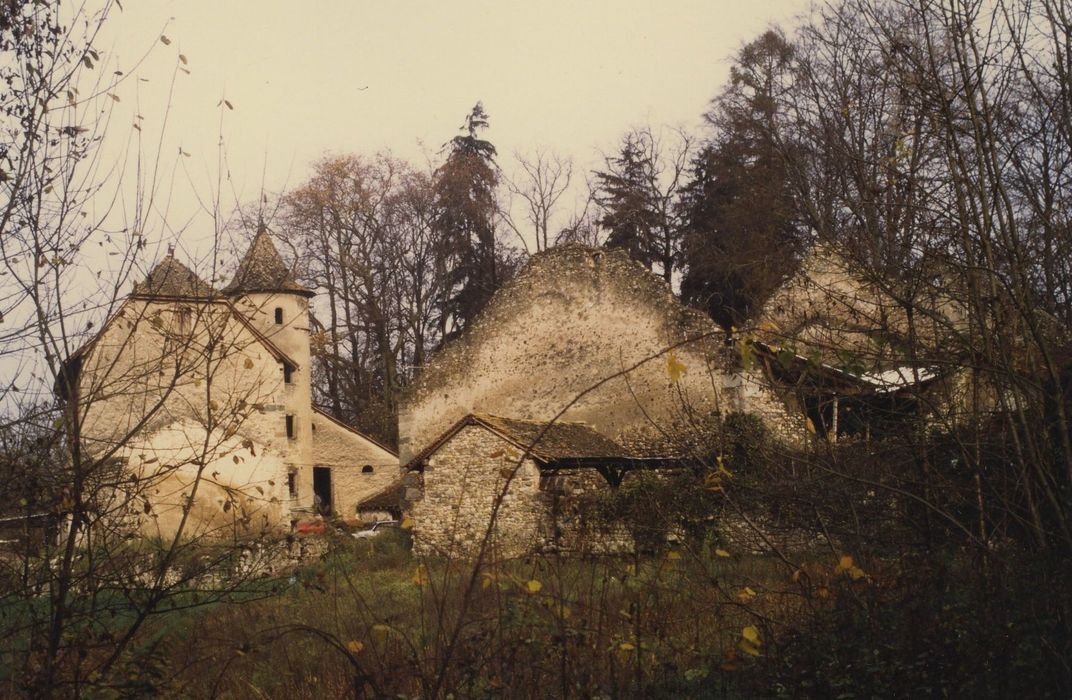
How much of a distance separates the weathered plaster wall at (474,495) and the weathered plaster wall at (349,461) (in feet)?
45.8

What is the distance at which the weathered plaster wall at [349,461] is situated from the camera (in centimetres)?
3291

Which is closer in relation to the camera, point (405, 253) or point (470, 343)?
point (470, 343)

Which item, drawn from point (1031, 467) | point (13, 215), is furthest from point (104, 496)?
point (1031, 467)

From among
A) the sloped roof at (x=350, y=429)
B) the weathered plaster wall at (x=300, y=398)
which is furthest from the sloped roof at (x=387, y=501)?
the sloped roof at (x=350, y=429)

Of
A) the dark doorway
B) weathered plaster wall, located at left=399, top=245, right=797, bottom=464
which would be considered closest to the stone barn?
weathered plaster wall, located at left=399, top=245, right=797, bottom=464

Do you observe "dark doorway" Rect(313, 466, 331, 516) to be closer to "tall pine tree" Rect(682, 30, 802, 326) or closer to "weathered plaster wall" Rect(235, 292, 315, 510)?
"weathered plaster wall" Rect(235, 292, 315, 510)

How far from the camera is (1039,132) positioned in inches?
246

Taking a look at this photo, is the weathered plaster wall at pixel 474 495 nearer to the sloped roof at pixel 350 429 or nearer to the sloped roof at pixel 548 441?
the sloped roof at pixel 548 441

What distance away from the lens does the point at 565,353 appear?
22.5 meters

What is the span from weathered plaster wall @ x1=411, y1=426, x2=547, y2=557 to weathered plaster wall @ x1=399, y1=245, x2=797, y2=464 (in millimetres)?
3433

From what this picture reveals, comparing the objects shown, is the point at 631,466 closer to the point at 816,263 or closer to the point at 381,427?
the point at 816,263

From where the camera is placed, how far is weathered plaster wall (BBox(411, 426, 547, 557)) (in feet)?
58.2

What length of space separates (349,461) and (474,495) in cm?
1548

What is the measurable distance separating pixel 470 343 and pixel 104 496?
17197 mm
